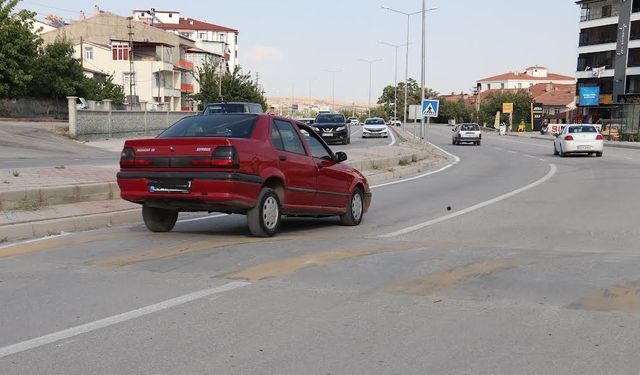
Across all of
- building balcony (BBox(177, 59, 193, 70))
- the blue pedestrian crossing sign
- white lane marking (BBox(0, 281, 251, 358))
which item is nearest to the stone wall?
the blue pedestrian crossing sign

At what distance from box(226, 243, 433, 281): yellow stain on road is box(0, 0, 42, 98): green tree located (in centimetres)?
4130

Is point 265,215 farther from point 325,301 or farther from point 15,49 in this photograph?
point 15,49

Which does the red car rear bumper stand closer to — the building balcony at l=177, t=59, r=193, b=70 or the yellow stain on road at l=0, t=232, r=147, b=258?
the yellow stain on road at l=0, t=232, r=147, b=258

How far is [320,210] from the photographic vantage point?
991 centimetres

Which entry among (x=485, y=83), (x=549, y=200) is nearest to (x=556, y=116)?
(x=485, y=83)

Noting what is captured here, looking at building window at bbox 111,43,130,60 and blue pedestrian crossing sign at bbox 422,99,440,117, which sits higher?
building window at bbox 111,43,130,60

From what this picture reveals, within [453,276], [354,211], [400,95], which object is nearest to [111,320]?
[453,276]

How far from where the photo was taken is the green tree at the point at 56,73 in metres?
50.6

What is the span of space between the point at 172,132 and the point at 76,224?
6.99 ft

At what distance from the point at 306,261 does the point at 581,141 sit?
26.8 metres

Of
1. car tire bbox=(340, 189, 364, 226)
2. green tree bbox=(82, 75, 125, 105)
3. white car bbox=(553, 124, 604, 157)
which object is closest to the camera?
car tire bbox=(340, 189, 364, 226)

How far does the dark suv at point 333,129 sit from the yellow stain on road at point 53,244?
94.7 feet

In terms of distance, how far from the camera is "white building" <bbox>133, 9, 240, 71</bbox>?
124m

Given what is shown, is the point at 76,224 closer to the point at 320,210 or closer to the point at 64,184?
the point at 64,184
